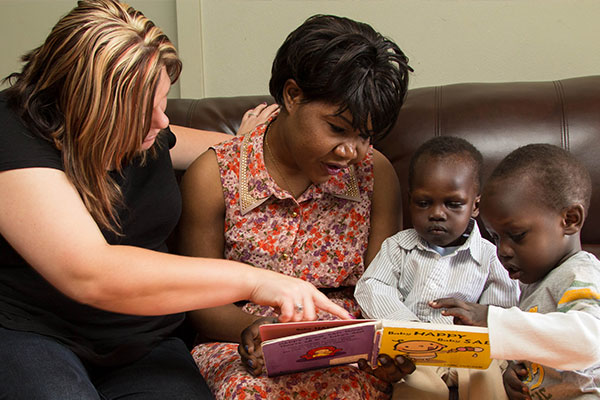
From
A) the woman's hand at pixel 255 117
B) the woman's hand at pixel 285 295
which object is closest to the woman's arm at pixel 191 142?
the woman's hand at pixel 255 117

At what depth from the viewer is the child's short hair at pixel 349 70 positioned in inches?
57.5

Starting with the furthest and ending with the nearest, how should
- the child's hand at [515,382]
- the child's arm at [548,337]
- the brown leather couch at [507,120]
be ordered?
1. the brown leather couch at [507,120]
2. the child's hand at [515,382]
3. the child's arm at [548,337]

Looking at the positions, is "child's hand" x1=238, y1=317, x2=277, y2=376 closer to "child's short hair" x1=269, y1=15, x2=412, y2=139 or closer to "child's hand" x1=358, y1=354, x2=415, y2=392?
"child's hand" x1=358, y1=354, x2=415, y2=392

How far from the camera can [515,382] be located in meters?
1.30

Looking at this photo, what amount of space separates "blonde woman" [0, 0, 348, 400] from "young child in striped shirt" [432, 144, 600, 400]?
1.14 ft

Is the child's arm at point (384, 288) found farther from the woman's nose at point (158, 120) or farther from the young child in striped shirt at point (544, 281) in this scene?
the woman's nose at point (158, 120)

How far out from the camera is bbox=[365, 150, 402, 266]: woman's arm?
175 cm

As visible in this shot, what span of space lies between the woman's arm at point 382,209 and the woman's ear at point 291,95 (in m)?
0.35

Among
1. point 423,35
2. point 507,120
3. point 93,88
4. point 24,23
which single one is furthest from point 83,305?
point 24,23

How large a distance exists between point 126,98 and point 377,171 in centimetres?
80

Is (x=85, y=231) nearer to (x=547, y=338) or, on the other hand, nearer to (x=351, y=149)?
(x=351, y=149)

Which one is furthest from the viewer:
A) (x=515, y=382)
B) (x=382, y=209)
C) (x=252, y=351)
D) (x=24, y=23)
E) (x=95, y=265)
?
(x=24, y=23)

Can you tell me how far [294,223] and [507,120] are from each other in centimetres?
76

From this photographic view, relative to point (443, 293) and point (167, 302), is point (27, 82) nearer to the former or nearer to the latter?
point (167, 302)
